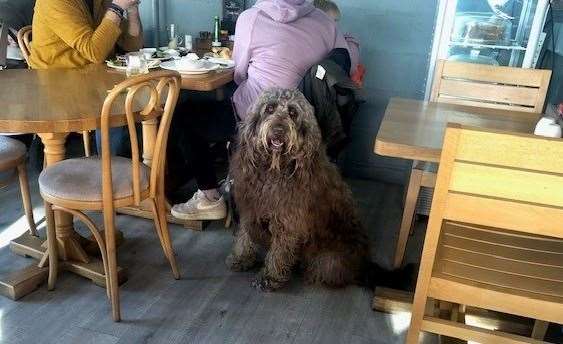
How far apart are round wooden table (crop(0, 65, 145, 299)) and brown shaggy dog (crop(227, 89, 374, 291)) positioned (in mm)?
523

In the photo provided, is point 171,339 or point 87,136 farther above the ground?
point 87,136

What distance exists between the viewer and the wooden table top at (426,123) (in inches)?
59.4

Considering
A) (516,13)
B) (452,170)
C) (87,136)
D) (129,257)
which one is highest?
(516,13)

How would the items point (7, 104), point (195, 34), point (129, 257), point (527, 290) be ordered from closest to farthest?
point (527, 290) < point (7, 104) < point (129, 257) < point (195, 34)

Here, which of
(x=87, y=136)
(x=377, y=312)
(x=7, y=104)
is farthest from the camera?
(x=87, y=136)

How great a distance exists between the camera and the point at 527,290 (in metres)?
1.31

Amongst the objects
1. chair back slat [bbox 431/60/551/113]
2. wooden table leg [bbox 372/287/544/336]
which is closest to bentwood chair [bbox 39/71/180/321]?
wooden table leg [bbox 372/287/544/336]

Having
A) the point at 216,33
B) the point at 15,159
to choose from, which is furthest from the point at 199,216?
the point at 216,33

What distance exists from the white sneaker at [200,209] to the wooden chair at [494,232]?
1.33 metres

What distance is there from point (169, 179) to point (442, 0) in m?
1.95

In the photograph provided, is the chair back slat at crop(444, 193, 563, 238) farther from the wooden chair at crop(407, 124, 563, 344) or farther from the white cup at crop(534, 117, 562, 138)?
the white cup at crop(534, 117, 562, 138)

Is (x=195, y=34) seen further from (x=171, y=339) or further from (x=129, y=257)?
(x=171, y=339)

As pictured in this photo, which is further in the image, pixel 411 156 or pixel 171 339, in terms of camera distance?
pixel 171 339

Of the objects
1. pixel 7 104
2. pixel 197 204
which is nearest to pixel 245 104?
pixel 197 204
